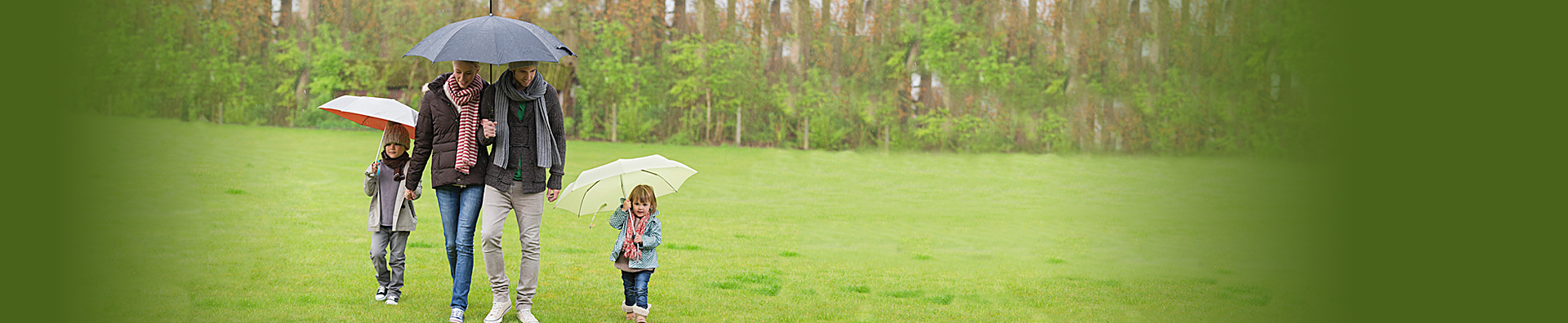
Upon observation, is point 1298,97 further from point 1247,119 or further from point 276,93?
point 276,93

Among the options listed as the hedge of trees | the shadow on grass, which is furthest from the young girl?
the hedge of trees

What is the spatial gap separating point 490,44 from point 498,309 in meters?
1.34

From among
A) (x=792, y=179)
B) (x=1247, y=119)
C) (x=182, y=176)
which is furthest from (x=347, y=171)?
(x=1247, y=119)

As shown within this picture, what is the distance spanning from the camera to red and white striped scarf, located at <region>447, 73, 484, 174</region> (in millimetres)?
4699

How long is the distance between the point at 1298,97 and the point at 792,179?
8.22 metres

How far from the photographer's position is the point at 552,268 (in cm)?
739

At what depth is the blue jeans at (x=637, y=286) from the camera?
5.16m

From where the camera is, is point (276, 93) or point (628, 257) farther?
point (276, 93)

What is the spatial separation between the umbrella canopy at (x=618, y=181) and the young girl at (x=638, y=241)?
0.08 meters

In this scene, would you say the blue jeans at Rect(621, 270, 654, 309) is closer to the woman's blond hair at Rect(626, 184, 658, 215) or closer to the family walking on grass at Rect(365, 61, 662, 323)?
the family walking on grass at Rect(365, 61, 662, 323)

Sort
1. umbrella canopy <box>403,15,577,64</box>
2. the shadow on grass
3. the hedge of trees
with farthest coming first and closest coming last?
the hedge of trees < the shadow on grass < umbrella canopy <box>403,15,577,64</box>

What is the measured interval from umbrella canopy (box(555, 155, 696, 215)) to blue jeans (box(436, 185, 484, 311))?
1.42 ft

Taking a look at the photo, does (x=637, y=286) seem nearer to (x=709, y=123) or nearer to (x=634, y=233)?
(x=634, y=233)

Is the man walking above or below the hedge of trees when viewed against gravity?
below
